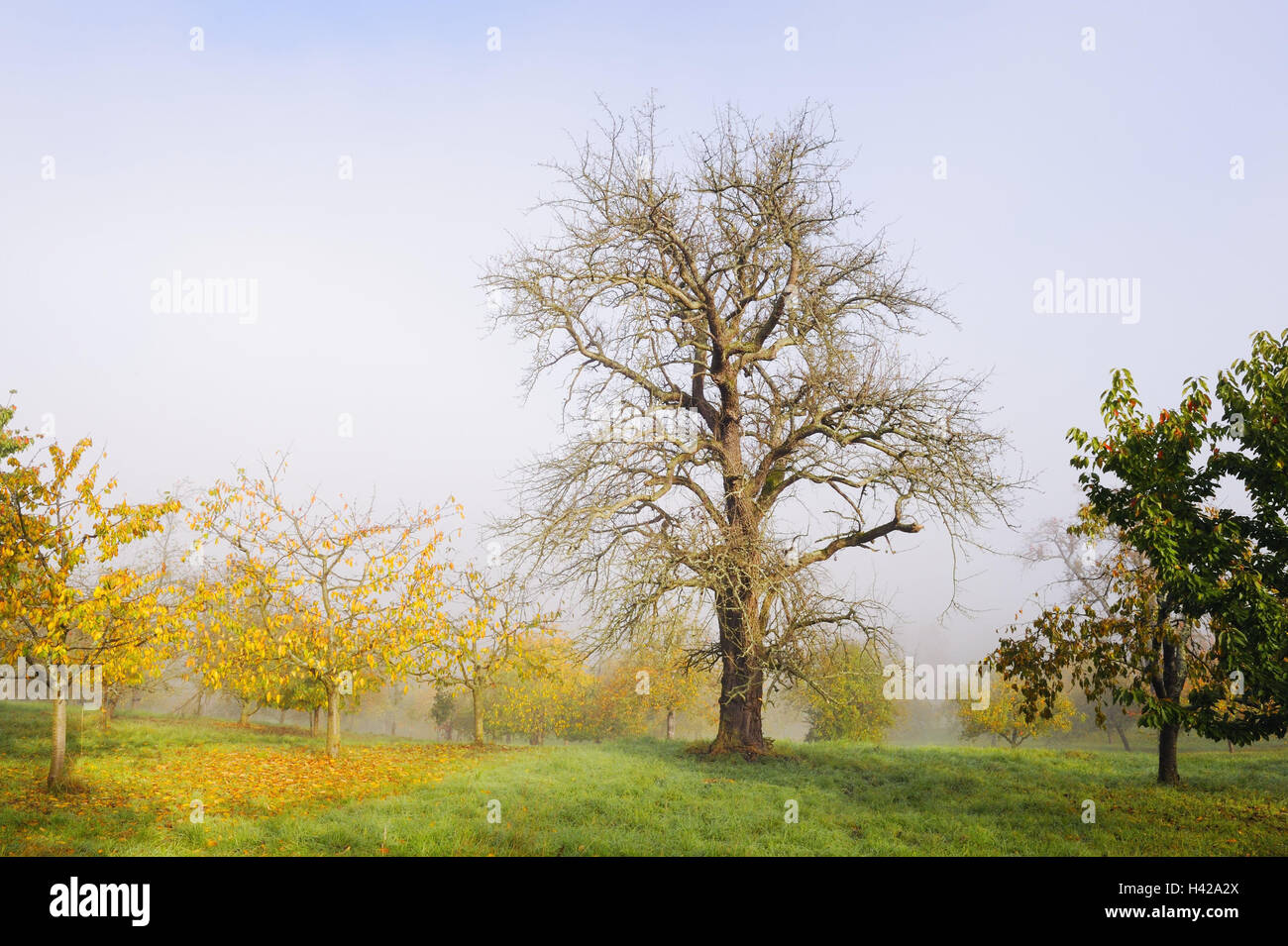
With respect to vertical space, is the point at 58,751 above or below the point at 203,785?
above

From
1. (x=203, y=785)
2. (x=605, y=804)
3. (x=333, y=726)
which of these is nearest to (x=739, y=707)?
(x=605, y=804)

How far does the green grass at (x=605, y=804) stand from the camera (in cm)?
1062

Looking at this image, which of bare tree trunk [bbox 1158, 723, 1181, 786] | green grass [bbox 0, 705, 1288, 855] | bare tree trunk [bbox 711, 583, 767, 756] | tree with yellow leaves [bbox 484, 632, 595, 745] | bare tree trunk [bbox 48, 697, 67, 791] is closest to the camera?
green grass [bbox 0, 705, 1288, 855]

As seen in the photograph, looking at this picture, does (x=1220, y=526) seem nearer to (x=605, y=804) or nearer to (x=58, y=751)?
(x=605, y=804)

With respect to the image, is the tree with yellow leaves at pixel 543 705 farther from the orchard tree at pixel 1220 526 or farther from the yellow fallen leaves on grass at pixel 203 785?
the orchard tree at pixel 1220 526

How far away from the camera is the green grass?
34.8 ft

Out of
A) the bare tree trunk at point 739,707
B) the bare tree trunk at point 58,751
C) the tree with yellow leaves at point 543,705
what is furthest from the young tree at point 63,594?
the tree with yellow leaves at point 543,705

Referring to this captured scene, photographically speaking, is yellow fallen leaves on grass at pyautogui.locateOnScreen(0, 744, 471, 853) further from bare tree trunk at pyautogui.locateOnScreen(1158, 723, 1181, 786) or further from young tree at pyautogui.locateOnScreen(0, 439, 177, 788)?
bare tree trunk at pyautogui.locateOnScreen(1158, 723, 1181, 786)

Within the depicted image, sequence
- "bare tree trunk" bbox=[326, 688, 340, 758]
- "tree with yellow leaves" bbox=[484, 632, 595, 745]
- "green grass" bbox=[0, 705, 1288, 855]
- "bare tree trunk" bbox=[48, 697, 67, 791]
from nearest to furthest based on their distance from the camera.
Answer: "green grass" bbox=[0, 705, 1288, 855] → "bare tree trunk" bbox=[48, 697, 67, 791] → "bare tree trunk" bbox=[326, 688, 340, 758] → "tree with yellow leaves" bbox=[484, 632, 595, 745]

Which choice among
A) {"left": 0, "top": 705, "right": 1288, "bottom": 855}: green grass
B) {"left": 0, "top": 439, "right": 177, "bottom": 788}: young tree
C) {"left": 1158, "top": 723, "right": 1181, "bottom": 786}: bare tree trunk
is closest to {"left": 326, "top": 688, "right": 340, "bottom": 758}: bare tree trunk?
{"left": 0, "top": 705, "right": 1288, "bottom": 855}: green grass

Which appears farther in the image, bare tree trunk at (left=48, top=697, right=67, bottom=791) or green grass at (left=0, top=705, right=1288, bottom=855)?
Answer: bare tree trunk at (left=48, top=697, right=67, bottom=791)

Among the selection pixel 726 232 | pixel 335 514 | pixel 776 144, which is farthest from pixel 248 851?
pixel 776 144

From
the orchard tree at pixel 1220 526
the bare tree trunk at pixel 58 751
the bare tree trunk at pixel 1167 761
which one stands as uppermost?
the orchard tree at pixel 1220 526

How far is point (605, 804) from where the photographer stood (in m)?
12.7
